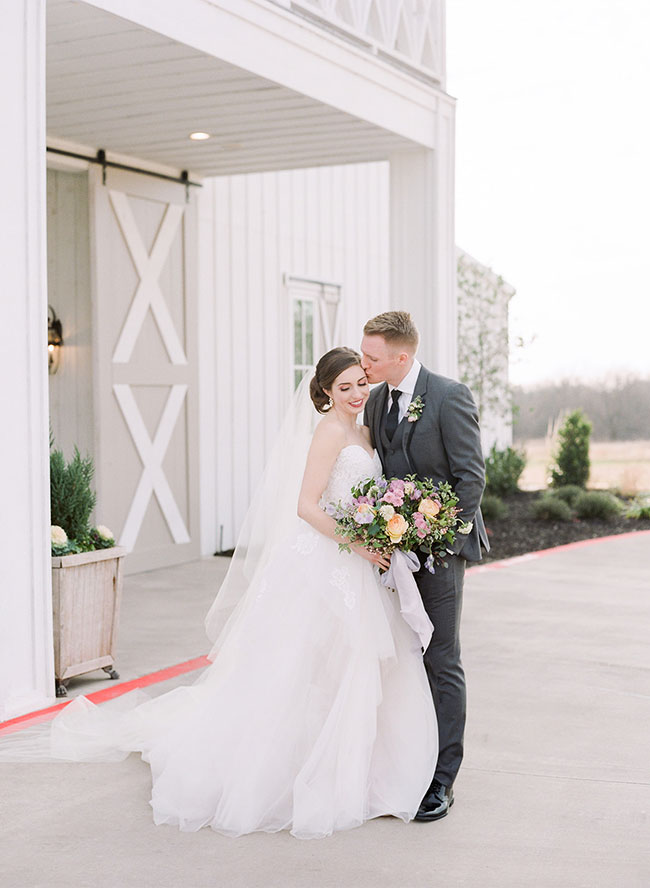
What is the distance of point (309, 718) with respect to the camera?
4340 millimetres

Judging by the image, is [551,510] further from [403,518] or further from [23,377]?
[403,518]

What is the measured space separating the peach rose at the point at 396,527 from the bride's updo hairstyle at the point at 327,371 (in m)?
0.67

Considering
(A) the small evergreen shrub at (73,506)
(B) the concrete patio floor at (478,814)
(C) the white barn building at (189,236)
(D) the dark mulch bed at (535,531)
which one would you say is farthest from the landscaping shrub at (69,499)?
(D) the dark mulch bed at (535,531)

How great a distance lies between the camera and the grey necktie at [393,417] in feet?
14.8

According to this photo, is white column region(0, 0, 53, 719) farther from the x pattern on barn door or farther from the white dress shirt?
the x pattern on barn door

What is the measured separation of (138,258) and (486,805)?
661cm

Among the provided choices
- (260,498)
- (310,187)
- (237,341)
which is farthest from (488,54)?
(260,498)

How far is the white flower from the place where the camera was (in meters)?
6.05

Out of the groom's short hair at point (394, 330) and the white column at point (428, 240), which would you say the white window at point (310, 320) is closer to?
the white column at point (428, 240)

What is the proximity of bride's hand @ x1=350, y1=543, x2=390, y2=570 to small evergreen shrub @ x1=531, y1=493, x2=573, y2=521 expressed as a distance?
1015cm

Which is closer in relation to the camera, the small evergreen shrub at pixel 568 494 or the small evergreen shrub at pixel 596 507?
the small evergreen shrub at pixel 596 507

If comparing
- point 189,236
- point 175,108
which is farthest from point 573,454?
point 175,108

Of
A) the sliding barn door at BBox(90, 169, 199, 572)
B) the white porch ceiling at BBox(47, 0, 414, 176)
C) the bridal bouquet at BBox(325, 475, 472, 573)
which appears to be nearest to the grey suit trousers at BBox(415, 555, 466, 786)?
the bridal bouquet at BBox(325, 475, 472, 573)

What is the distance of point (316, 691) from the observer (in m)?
A: 4.38
